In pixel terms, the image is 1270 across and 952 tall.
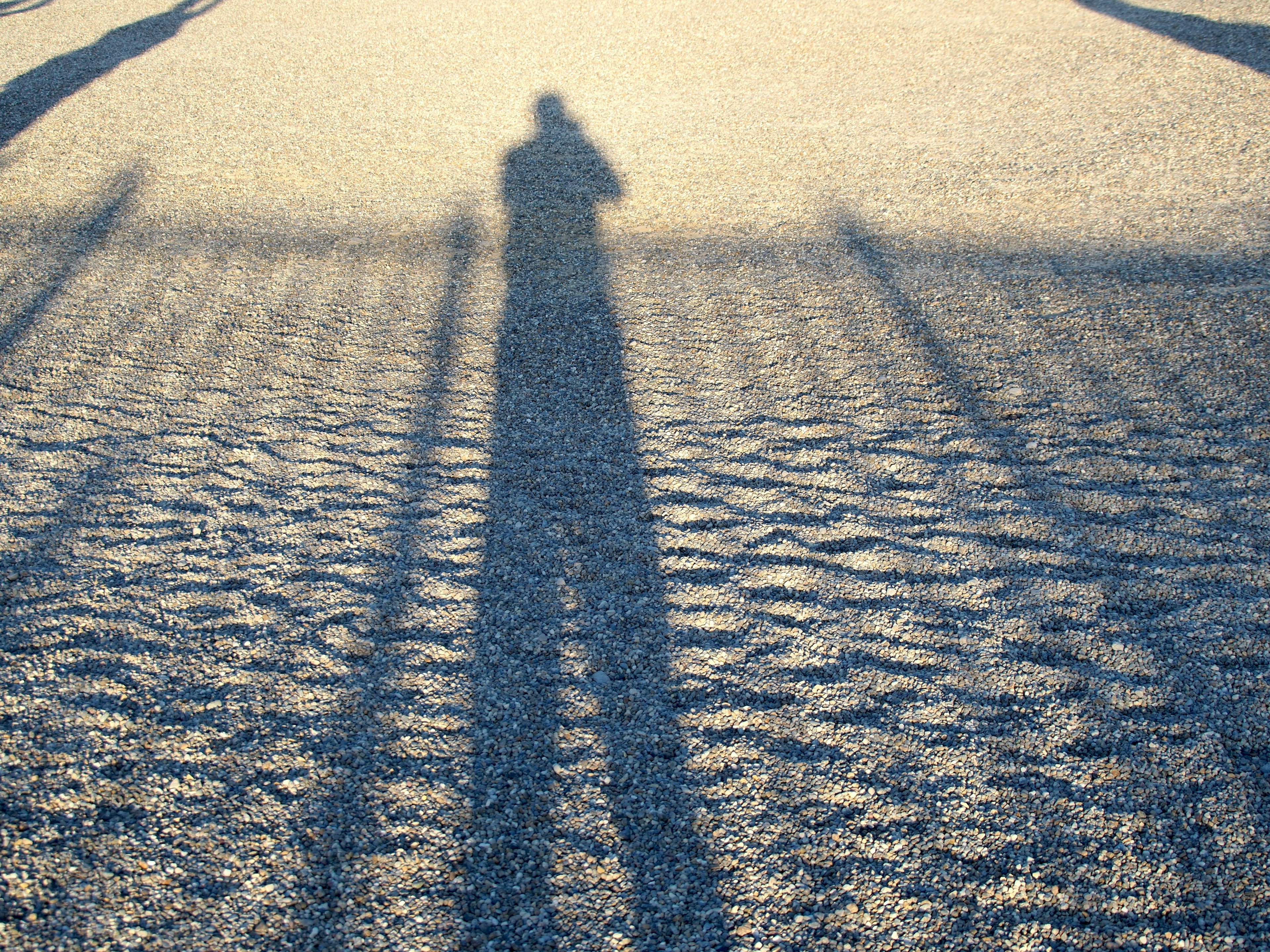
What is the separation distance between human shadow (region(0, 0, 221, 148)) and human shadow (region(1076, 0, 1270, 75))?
36.7 ft

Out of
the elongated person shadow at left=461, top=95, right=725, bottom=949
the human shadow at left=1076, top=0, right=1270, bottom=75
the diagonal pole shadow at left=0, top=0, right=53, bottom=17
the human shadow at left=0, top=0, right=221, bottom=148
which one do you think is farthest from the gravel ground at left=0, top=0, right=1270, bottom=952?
the diagonal pole shadow at left=0, top=0, right=53, bottom=17

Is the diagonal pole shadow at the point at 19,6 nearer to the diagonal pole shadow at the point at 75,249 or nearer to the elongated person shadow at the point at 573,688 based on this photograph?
the diagonal pole shadow at the point at 75,249

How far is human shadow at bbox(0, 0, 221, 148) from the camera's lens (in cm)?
816

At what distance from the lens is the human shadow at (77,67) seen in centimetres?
816

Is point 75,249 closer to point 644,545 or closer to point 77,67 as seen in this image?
point 644,545

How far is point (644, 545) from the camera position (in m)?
3.34

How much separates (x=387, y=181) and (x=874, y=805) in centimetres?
592

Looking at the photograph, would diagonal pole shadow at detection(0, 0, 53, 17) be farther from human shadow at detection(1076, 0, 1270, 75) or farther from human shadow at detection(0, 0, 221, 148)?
human shadow at detection(1076, 0, 1270, 75)

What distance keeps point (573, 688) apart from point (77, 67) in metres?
10.3

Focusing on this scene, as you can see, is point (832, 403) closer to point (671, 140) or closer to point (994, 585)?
point (994, 585)

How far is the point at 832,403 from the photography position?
4.10 m

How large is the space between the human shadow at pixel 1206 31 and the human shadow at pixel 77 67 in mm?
11191

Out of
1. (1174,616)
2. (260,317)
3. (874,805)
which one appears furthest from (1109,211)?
(260,317)

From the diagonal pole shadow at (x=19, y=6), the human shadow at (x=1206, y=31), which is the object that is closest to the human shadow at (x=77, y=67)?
→ the diagonal pole shadow at (x=19, y=6)
